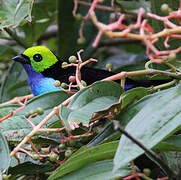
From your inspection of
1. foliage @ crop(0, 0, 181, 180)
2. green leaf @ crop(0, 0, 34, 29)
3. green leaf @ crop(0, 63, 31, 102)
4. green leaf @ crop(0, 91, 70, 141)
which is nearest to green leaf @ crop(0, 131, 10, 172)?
foliage @ crop(0, 0, 181, 180)

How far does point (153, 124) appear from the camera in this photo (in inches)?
46.3

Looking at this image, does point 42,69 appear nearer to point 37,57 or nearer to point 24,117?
point 37,57

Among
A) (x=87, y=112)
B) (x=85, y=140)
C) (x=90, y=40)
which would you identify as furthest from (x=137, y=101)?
(x=90, y=40)

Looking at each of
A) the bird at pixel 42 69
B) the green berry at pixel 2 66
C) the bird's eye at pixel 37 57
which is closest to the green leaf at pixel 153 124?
the bird at pixel 42 69

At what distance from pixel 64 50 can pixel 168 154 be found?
1642mm

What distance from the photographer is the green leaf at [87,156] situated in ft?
4.13

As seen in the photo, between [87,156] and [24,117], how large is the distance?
0.39 m

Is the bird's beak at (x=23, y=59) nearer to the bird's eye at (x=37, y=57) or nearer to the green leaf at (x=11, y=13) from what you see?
the bird's eye at (x=37, y=57)

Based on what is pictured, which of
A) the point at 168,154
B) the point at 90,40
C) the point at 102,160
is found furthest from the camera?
the point at 90,40

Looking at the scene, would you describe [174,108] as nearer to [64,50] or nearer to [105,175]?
[105,175]

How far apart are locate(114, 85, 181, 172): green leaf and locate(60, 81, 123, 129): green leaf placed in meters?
0.17

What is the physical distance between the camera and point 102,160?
130cm

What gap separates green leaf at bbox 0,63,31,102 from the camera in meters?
2.63

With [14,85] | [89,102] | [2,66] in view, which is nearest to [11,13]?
[89,102]
